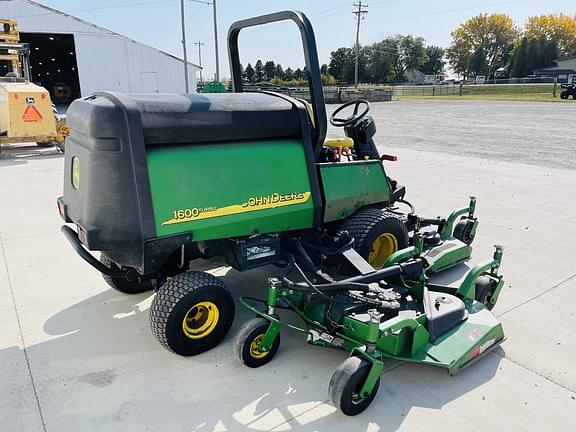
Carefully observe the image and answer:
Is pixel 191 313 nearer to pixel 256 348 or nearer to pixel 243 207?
pixel 256 348

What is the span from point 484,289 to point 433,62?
94032mm

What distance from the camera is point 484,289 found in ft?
10.2

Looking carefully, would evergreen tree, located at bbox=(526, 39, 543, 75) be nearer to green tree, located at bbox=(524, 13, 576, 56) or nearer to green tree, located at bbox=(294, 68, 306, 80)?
green tree, located at bbox=(524, 13, 576, 56)

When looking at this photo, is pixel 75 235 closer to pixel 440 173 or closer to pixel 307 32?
pixel 307 32

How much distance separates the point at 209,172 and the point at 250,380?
1166 mm

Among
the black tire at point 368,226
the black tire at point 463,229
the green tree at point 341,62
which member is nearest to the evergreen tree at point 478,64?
the green tree at point 341,62

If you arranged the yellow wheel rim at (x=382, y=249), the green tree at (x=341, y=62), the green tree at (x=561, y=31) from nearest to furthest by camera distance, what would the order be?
the yellow wheel rim at (x=382, y=249) → the green tree at (x=341, y=62) → the green tree at (x=561, y=31)

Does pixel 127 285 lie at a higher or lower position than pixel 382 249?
lower

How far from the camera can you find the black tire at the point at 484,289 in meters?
3.11

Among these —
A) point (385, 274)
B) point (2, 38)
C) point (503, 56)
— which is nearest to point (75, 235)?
point (385, 274)

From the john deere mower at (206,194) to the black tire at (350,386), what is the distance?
1.26 feet

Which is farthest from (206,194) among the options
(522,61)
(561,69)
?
(522,61)

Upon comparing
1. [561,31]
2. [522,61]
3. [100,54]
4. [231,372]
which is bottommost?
[231,372]

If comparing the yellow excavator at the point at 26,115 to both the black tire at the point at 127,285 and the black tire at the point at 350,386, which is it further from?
the black tire at the point at 350,386
